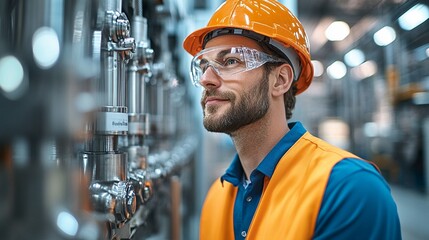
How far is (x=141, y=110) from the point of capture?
1.14 m

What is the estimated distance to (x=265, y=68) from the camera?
3.34 ft

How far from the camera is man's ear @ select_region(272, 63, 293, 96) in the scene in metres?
1.05

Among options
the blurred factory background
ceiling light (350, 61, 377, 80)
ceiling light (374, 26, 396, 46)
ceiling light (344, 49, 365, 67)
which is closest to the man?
the blurred factory background

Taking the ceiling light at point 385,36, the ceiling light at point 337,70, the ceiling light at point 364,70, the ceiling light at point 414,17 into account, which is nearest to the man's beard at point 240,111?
the ceiling light at point 414,17

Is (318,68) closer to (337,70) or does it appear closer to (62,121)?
(337,70)

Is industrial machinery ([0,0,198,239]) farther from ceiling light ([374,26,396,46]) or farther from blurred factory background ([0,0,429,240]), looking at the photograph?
ceiling light ([374,26,396,46])

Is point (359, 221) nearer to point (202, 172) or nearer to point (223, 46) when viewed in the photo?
point (223, 46)

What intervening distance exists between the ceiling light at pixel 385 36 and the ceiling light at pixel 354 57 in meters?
0.25

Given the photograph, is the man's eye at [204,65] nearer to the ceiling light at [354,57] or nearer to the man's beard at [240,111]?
the man's beard at [240,111]

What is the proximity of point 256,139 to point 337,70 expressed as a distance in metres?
2.15

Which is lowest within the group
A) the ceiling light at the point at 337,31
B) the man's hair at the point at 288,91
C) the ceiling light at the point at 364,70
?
the man's hair at the point at 288,91

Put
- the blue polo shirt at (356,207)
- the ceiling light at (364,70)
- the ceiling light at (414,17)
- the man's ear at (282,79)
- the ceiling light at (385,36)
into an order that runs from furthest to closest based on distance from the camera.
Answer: the ceiling light at (364,70) → the ceiling light at (385,36) → the ceiling light at (414,17) → the man's ear at (282,79) → the blue polo shirt at (356,207)

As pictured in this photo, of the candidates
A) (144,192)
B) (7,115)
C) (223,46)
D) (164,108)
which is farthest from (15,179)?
(164,108)

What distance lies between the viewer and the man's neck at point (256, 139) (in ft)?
3.35
